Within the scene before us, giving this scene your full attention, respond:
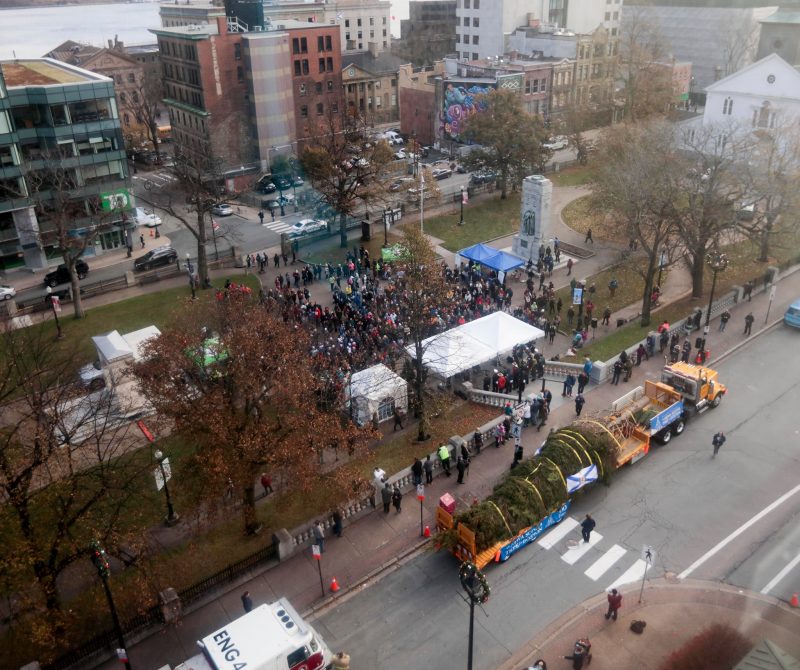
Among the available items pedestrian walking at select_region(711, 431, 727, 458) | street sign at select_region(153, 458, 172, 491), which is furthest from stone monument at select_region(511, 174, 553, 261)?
street sign at select_region(153, 458, 172, 491)

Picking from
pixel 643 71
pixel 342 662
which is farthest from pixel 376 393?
pixel 643 71

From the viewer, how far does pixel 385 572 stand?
70.1ft

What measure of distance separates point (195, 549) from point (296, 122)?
2249 inches

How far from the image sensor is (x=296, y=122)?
7081cm

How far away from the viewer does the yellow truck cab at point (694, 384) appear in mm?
27542

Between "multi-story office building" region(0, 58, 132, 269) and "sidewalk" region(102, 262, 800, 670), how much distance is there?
29718 millimetres

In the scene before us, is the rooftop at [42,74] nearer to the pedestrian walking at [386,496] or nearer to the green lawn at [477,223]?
the green lawn at [477,223]

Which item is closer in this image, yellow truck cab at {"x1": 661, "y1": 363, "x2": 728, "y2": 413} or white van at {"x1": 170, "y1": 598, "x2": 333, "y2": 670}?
white van at {"x1": 170, "y1": 598, "x2": 333, "y2": 670}

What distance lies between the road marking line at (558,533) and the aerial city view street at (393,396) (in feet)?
0.31

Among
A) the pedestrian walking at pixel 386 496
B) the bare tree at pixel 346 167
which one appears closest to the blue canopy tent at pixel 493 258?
the bare tree at pixel 346 167

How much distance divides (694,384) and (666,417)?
2432mm

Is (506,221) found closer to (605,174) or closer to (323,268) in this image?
(605,174)

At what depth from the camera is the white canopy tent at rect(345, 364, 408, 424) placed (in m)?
28.0

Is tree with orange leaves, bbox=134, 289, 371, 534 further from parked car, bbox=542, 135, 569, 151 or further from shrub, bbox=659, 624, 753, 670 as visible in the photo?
parked car, bbox=542, 135, 569, 151
